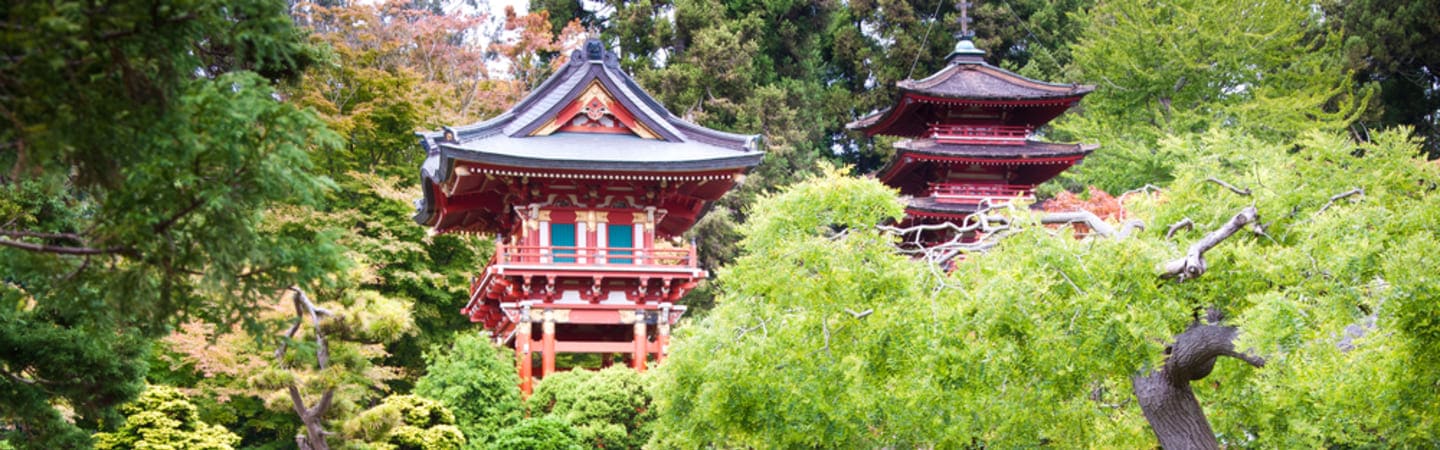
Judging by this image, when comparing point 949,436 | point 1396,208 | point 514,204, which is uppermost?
point 514,204

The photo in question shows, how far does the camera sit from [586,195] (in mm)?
19062

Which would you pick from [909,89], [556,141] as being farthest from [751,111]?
[556,141]

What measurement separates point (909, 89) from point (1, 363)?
53.5 ft

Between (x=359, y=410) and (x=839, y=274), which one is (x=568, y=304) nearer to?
(x=359, y=410)

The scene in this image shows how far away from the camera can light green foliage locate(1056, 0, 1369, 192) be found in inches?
992

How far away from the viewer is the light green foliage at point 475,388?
15992 mm

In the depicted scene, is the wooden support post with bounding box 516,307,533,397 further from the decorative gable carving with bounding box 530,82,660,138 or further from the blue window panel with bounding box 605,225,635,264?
the decorative gable carving with bounding box 530,82,660,138

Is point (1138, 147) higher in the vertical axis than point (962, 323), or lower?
higher

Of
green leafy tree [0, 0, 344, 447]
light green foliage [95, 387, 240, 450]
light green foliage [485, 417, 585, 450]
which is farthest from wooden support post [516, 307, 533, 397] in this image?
green leafy tree [0, 0, 344, 447]

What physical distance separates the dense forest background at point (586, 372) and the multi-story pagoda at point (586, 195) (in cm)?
177

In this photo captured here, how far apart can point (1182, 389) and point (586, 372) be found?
27.9 feet

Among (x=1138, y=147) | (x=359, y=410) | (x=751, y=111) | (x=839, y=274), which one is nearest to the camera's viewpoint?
(x=839, y=274)

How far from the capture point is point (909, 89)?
75.4 feet

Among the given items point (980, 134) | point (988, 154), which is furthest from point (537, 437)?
point (980, 134)
